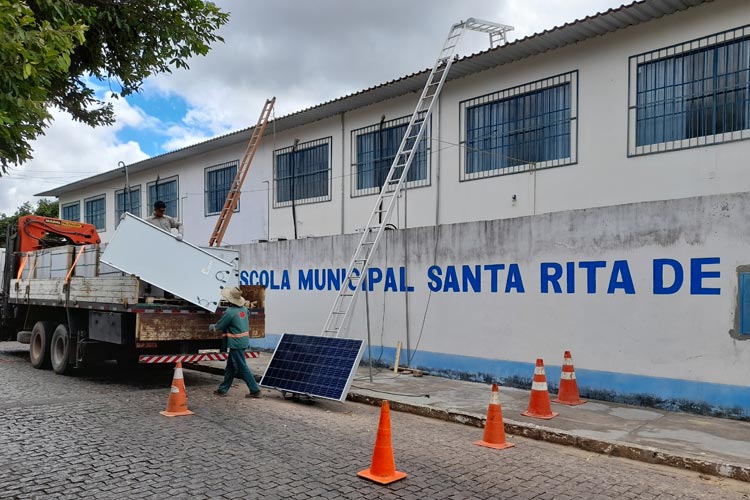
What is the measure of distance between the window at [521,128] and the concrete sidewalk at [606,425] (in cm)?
427

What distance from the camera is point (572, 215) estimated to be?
8586 mm

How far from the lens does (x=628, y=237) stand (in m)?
8.02

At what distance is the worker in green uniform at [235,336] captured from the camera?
872cm

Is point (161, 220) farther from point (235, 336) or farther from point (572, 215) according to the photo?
point (572, 215)

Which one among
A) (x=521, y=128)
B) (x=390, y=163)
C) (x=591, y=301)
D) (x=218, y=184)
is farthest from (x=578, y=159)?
(x=218, y=184)

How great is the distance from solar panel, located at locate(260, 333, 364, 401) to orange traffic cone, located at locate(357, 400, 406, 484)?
2.63 m

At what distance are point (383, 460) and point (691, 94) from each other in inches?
296

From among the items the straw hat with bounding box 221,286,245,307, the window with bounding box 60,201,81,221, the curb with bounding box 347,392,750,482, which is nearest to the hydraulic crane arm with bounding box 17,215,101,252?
the straw hat with bounding box 221,286,245,307

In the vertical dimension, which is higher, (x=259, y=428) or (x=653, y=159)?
(x=653, y=159)

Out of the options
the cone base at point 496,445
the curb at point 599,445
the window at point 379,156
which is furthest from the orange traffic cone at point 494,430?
the window at point 379,156

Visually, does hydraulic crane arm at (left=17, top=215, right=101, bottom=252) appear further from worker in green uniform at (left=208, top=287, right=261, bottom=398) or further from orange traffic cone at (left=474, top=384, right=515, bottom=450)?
orange traffic cone at (left=474, top=384, right=515, bottom=450)

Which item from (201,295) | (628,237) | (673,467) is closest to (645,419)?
(673,467)

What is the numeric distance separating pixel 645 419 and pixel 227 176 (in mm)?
14408

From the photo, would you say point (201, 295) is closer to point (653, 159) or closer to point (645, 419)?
point (645, 419)
